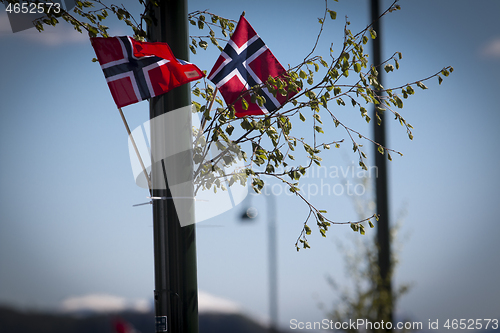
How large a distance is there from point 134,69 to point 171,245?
97cm

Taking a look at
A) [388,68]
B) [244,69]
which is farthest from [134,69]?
[388,68]

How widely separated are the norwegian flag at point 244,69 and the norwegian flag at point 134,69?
0.28 metres

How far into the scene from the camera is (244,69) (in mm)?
2559

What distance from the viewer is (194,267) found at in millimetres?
2355

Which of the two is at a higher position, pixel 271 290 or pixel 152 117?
pixel 152 117

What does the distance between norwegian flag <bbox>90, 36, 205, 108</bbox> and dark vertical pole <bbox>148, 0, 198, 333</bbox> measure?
12cm

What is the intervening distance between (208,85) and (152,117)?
777 mm

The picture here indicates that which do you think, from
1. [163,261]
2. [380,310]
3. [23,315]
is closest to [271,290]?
[23,315]

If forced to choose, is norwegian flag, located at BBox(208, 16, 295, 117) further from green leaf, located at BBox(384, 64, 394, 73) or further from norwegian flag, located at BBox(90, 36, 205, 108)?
green leaf, located at BBox(384, 64, 394, 73)

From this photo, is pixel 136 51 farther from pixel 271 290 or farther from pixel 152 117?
pixel 271 290

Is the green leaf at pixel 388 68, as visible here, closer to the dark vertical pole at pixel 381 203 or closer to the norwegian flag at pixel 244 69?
the dark vertical pole at pixel 381 203

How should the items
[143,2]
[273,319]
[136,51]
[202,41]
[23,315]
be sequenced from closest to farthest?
[136,51]
[143,2]
[202,41]
[23,315]
[273,319]

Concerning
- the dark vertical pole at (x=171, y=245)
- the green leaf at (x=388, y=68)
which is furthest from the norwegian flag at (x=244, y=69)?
the green leaf at (x=388, y=68)

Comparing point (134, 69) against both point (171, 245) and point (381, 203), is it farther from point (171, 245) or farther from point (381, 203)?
point (381, 203)
